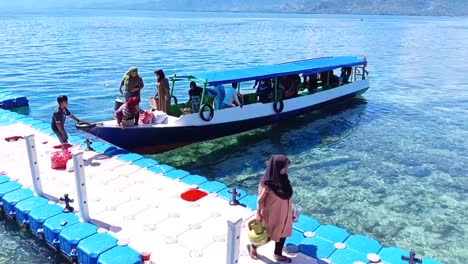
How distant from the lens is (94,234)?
708 cm

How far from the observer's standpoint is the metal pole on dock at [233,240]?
518cm

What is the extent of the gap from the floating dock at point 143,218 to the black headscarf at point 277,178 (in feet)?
2.63

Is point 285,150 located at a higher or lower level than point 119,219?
lower

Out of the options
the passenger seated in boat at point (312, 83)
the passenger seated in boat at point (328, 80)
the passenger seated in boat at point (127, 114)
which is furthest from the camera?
the passenger seated in boat at point (328, 80)

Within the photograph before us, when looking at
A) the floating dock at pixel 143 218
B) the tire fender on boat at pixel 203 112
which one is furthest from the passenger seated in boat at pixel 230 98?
the floating dock at pixel 143 218

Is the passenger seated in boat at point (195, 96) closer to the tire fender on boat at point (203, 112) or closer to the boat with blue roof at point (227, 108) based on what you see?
the boat with blue roof at point (227, 108)

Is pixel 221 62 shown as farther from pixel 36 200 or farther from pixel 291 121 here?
pixel 36 200

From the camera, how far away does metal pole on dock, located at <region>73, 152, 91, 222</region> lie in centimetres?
680

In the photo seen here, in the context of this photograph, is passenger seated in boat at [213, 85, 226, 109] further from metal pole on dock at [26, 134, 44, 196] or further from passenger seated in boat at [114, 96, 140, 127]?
metal pole on dock at [26, 134, 44, 196]

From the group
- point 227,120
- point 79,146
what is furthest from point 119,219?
point 227,120

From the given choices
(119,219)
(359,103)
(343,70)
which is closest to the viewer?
(119,219)

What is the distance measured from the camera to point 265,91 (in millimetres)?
15812

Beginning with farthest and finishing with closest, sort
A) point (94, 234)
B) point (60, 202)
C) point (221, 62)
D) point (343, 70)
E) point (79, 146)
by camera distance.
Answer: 1. point (221, 62)
2. point (343, 70)
3. point (79, 146)
4. point (60, 202)
5. point (94, 234)

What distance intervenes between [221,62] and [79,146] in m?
26.0
